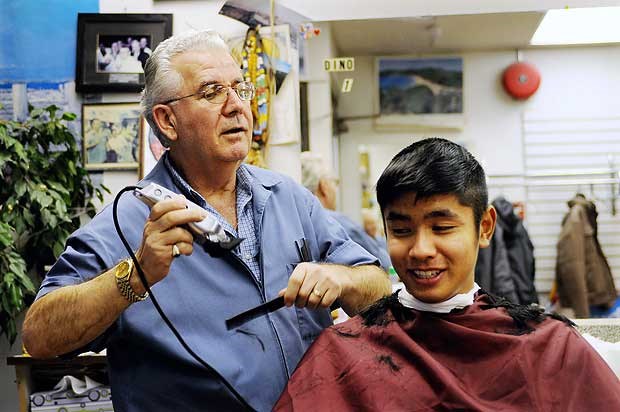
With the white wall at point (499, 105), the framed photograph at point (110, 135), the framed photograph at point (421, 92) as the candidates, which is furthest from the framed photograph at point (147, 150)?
the framed photograph at point (421, 92)

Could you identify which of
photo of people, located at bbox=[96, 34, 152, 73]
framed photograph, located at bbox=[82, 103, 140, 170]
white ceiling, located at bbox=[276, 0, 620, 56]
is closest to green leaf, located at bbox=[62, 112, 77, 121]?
framed photograph, located at bbox=[82, 103, 140, 170]

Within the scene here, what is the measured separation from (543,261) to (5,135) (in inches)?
143

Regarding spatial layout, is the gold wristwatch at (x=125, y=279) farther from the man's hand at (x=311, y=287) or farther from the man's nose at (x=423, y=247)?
the man's nose at (x=423, y=247)

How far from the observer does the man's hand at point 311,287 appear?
4.55 feet

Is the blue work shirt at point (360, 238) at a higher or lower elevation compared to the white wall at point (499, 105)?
lower

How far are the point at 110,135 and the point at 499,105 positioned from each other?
8.99ft

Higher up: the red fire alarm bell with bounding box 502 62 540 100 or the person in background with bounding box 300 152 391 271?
the red fire alarm bell with bounding box 502 62 540 100

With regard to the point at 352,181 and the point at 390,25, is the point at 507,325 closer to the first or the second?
the point at 390,25

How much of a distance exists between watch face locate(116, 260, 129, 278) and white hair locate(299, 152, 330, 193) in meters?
2.05

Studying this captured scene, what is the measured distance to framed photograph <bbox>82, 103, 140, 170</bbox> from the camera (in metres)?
3.08

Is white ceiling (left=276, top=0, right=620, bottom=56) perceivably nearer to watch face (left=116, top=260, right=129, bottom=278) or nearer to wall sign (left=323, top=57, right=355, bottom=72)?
wall sign (left=323, top=57, right=355, bottom=72)

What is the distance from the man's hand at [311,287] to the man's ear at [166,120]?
0.51 m

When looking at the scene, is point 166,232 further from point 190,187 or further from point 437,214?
point 437,214

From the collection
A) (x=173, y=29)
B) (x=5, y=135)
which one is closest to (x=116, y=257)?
(x=5, y=135)
